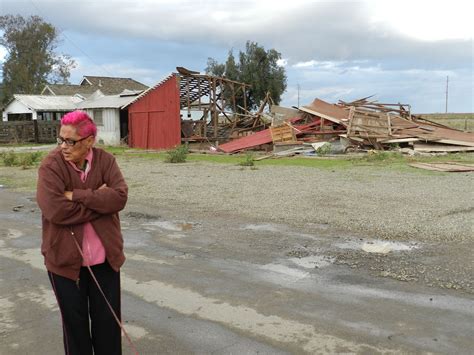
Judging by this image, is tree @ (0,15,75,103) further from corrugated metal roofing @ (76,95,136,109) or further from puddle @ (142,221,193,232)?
puddle @ (142,221,193,232)

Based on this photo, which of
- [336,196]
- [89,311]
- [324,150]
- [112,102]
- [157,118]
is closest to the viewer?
[89,311]

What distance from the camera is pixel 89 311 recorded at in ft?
10.2

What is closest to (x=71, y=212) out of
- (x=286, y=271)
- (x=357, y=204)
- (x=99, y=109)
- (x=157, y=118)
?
(x=286, y=271)

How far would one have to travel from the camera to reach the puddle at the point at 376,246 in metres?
6.69

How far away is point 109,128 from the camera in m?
35.1

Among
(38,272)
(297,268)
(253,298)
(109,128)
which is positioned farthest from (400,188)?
(109,128)

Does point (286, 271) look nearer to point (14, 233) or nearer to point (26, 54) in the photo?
point (14, 233)

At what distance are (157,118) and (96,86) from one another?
1154 inches

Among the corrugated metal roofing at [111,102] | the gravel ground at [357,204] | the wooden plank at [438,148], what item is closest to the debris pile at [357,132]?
the wooden plank at [438,148]

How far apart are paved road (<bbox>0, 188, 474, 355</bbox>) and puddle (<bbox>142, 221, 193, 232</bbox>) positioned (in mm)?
930

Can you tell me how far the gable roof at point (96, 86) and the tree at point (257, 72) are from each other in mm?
12746

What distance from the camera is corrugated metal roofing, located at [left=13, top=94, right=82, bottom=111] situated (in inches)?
1745

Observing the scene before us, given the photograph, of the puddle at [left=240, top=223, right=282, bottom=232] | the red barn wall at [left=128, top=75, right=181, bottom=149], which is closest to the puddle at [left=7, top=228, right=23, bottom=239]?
the puddle at [left=240, top=223, right=282, bottom=232]

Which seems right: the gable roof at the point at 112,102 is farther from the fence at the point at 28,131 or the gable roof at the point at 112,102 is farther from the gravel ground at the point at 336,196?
the gravel ground at the point at 336,196
